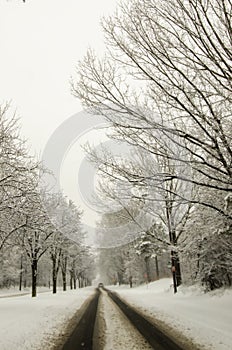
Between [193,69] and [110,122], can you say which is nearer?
[193,69]

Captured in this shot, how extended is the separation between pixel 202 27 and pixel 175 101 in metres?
1.69

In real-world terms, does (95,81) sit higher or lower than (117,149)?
higher

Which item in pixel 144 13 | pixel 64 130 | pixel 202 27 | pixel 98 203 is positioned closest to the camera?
pixel 202 27

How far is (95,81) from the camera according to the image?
7.57m

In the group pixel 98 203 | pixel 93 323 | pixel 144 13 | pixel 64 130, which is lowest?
pixel 93 323

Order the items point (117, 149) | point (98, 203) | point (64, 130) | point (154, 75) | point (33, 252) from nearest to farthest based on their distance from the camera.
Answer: point (154, 75) → point (117, 149) → point (98, 203) → point (64, 130) → point (33, 252)

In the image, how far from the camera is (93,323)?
1066 centimetres

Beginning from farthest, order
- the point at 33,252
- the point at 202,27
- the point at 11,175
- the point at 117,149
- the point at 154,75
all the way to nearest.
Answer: the point at 33,252, the point at 11,175, the point at 117,149, the point at 154,75, the point at 202,27

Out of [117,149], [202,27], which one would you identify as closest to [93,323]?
[117,149]

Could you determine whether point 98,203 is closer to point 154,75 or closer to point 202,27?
point 154,75

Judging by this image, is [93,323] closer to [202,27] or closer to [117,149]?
[117,149]

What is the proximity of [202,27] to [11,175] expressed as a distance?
9.71 metres

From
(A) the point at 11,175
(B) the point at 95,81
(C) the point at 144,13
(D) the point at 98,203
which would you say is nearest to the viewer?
(C) the point at 144,13

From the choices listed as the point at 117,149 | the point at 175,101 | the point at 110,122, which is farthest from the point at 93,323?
the point at 175,101
